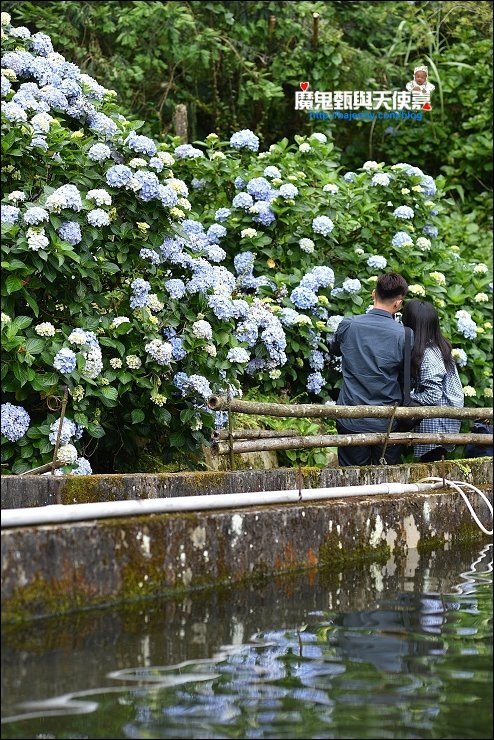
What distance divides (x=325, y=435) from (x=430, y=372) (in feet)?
3.66

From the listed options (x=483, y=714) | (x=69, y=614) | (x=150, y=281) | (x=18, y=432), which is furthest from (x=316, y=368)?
(x=483, y=714)

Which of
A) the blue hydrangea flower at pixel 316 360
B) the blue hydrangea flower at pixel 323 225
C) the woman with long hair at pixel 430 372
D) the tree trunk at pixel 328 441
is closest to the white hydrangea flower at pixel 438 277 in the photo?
the blue hydrangea flower at pixel 323 225

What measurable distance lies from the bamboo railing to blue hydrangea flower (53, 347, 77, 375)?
0.79 meters

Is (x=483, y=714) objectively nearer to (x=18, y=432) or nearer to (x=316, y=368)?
(x=18, y=432)

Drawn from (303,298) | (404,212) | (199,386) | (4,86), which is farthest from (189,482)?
(404,212)

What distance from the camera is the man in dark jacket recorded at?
7.27 m

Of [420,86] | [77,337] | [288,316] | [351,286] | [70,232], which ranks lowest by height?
[77,337]

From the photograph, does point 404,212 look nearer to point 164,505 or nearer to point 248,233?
point 248,233

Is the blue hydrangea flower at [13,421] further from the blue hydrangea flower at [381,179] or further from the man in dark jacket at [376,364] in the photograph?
the blue hydrangea flower at [381,179]

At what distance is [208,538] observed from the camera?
4.89m

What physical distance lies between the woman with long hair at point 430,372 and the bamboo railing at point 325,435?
0.29 metres

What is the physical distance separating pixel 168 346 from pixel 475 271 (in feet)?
13.0

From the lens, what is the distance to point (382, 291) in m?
7.35

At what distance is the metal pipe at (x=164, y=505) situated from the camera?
426 centimetres
